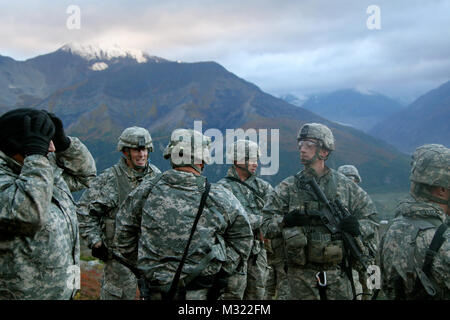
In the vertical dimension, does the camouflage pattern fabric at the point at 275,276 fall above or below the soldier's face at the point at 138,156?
below

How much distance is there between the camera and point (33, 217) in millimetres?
2824

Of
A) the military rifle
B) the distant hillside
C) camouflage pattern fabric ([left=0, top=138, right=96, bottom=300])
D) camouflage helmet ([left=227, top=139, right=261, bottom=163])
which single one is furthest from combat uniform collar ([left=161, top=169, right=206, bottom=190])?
the distant hillside

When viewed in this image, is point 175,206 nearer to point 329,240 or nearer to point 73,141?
point 73,141

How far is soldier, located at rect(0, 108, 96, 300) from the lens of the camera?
2836 mm

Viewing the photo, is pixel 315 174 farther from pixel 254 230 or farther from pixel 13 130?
pixel 13 130

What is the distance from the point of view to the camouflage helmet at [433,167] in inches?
139

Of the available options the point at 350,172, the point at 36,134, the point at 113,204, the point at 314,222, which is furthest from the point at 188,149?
the point at 350,172

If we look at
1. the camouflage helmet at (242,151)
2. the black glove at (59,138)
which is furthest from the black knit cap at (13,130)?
the camouflage helmet at (242,151)

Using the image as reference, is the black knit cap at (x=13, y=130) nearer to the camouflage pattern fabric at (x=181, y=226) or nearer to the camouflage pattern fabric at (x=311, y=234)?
the camouflage pattern fabric at (x=181, y=226)

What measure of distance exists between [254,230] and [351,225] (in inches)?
79.8

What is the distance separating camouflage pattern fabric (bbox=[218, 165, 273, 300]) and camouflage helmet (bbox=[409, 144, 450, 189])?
9.45ft

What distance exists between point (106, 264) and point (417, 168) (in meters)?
4.45

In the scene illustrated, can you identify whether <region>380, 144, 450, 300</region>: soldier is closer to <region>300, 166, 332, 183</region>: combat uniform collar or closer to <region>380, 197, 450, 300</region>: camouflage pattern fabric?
<region>380, 197, 450, 300</region>: camouflage pattern fabric
